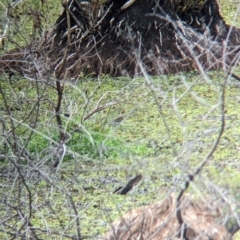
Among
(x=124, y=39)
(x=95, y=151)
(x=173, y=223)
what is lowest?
(x=95, y=151)

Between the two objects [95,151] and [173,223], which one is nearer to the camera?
[173,223]

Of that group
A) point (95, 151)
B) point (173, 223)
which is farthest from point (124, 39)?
point (173, 223)

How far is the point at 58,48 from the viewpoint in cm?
591

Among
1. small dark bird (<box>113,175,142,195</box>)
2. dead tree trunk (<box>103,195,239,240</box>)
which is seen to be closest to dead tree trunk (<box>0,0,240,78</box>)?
small dark bird (<box>113,175,142,195</box>)

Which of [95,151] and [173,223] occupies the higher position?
[173,223]

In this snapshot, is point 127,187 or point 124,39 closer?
point 127,187

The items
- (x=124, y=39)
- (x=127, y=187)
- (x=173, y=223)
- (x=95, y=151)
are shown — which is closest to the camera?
(x=173, y=223)

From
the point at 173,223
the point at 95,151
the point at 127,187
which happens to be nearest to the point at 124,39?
the point at 95,151

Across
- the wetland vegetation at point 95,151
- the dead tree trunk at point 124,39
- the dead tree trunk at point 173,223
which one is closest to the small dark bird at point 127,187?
the wetland vegetation at point 95,151

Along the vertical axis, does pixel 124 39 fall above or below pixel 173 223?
below

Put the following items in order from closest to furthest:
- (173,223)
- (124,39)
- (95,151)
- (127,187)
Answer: (173,223)
(127,187)
(95,151)
(124,39)

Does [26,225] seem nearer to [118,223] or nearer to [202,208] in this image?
[118,223]

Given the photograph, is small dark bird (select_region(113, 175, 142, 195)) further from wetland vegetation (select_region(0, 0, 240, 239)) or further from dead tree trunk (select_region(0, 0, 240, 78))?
dead tree trunk (select_region(0, 0, 240, 78))

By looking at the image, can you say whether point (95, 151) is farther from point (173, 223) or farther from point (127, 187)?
point (173, 223)
